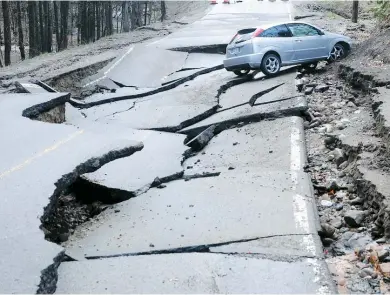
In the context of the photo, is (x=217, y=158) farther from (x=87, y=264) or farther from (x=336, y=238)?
(x=87, y=264)

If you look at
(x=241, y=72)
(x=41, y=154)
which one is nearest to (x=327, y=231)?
(x=41, y=154)

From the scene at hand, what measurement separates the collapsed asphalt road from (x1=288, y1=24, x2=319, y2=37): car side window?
8.99ft

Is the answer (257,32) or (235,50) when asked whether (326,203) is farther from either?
(235,50)

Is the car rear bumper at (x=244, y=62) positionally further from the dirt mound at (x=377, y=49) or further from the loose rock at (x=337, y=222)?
the loose rock at (x=337, y=222)

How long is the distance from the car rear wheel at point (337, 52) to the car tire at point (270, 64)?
1.78 metres

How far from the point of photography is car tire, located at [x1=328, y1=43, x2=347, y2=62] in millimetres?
14867

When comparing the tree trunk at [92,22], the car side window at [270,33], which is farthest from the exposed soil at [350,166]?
the tree trunk at [92,22]

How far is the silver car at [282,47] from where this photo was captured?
14414 millimetres

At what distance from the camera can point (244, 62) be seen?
575 inches

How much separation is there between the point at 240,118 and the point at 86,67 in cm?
834

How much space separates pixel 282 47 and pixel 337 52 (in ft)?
6.35

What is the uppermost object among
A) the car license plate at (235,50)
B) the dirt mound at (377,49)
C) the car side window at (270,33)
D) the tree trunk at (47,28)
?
the car side window at (270,33)

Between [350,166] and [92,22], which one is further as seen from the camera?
[92,22]

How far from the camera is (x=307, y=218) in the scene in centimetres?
577
